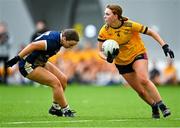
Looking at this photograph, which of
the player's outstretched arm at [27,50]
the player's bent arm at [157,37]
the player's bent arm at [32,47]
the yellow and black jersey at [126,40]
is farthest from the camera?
the yellow and black jersey at [126,40]

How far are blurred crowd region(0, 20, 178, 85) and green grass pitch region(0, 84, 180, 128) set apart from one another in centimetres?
674

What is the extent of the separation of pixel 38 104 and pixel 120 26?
5449 mm

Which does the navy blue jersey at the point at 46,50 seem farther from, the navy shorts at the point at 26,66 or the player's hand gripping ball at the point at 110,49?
the player's hand gripping ball at the point at 110,49

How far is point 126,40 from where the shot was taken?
15.2 meters

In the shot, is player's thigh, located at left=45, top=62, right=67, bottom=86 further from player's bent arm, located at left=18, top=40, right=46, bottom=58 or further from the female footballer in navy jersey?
player's bent arm, located at left=18, top=40, right=46, bottom=58

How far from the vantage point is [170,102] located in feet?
69.3

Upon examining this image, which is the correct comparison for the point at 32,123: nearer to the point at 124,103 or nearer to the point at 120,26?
the point at 120,26

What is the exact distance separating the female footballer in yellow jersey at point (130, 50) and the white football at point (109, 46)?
113 mm

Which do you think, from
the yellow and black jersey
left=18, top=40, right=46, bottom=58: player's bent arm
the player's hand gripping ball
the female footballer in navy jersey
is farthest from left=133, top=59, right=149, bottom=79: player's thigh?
left=18, top=40, right=46, bottom=58: player's bent arm

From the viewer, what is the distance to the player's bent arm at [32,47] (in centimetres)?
1478

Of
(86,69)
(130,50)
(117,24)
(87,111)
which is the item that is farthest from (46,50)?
(86,69)

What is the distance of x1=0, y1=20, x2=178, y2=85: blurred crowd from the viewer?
3241 cm

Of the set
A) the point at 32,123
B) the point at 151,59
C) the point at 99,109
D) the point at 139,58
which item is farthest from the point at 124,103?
the point at 151,59

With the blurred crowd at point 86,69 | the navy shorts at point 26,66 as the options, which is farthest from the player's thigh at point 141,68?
the blurred crowd at point 86,69
